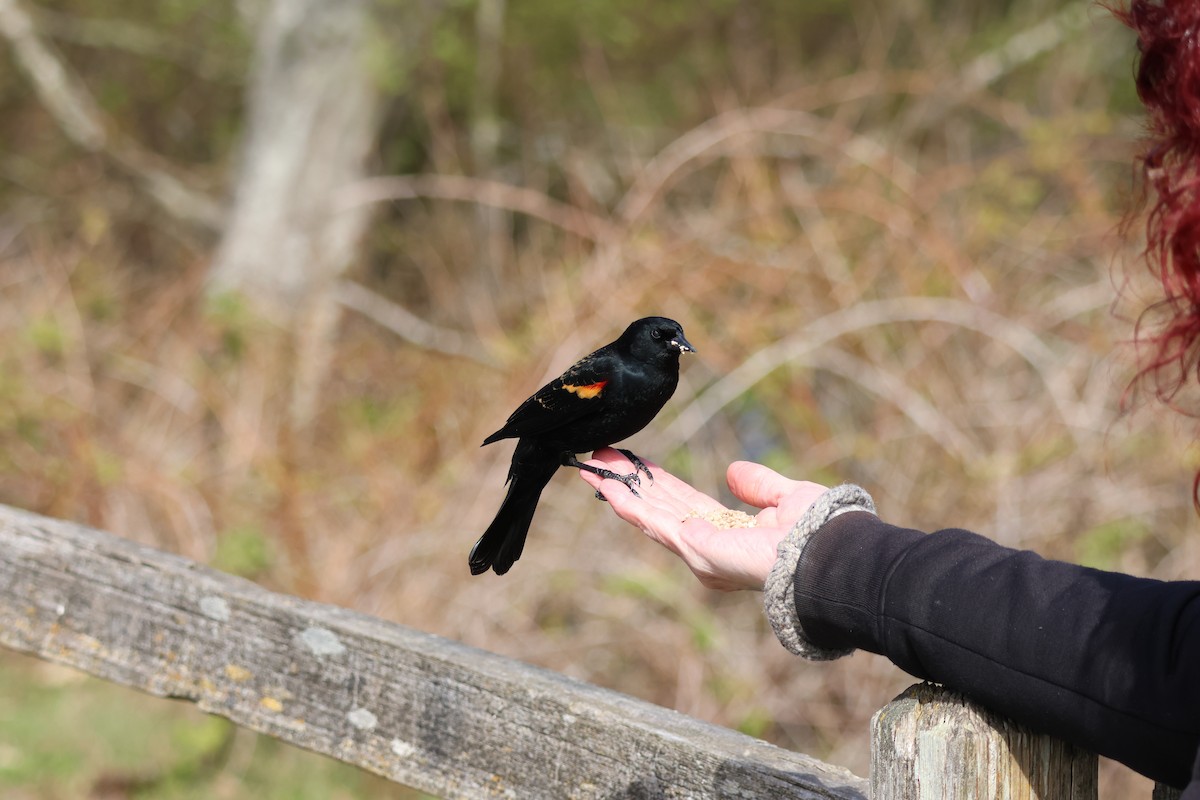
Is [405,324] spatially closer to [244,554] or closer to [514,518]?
[244,554]

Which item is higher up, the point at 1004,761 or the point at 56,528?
the point at 56,528

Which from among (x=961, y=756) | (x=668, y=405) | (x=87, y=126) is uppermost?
(x=87, y=126)

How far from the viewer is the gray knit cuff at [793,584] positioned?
146cm

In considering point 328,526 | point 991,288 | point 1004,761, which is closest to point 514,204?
Result: point 328,526

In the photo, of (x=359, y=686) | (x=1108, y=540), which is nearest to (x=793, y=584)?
(x=359, y=686)

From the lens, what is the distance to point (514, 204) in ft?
16.1

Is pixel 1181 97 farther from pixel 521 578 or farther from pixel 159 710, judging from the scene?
pixel 159 710

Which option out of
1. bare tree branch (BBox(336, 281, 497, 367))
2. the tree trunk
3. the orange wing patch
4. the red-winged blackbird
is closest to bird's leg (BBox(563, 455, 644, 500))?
the red-winged blackbird

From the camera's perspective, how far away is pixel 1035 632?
1.28 meters

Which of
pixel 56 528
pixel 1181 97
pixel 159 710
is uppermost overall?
pixel 159 710

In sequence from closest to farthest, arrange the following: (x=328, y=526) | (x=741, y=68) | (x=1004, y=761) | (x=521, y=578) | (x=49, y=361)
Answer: (x=1004, y=761), (x=521, y=578), (x=328, y=526), (x=49, y=361), (x=741, y=68)

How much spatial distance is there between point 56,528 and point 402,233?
5.54 meters

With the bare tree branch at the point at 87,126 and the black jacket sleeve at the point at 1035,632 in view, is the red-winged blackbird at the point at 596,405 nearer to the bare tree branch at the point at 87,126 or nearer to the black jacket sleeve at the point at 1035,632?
the black jacket sleeve at the point at 1035,632

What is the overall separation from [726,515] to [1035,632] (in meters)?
0.61
